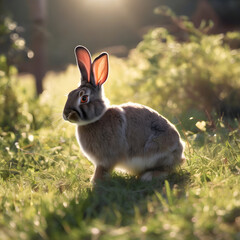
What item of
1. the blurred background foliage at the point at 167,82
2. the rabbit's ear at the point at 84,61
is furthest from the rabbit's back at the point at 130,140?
the blurred background foliage at the point at 167,82

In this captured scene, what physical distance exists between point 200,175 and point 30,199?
56.8 inches

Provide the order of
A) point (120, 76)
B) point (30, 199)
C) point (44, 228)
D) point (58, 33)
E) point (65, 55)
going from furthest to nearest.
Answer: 1. point (58, 33)
2. point (65, 55)
3. point (120, 76)
4. point (30, 199)
5. point (44, 228)

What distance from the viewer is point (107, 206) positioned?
2596mm

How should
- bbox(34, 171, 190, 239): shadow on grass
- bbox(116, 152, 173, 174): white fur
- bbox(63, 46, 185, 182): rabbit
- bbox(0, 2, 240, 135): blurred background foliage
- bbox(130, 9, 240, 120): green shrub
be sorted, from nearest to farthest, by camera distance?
bbox(34, 171, 190, 239): shadow on grass
bbox(63, 46, 185, 182): rabbit
bbox(116, 152, 173, 174): white fur
bbox(0, 2, 240, 135): blurred background foliage
bbox(130, 9, 240, 120): green shrub

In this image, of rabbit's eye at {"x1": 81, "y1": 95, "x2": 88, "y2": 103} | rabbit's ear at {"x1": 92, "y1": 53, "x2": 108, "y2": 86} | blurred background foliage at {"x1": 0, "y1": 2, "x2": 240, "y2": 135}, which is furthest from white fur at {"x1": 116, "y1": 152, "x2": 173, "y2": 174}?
blurred background foliage at {"x1": 0, "y1": 2, "x2": 240, "y2": 135}

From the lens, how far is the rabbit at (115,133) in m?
3.02

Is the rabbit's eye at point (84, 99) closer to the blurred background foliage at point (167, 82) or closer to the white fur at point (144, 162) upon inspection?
the white fur at point (144, 162)

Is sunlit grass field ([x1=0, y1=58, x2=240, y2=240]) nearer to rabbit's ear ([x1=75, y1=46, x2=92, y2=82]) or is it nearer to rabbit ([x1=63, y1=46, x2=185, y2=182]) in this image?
rabbit ([x1=63, y1=46, x2=185, y2=182])

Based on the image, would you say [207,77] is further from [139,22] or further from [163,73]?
[139,22]

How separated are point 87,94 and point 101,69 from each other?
280mm

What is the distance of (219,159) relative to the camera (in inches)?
128

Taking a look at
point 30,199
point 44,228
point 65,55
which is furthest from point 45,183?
point 65,55

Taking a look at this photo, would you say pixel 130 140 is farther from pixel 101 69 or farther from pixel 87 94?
pixel 101 69

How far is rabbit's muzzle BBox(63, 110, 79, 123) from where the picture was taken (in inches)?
115
